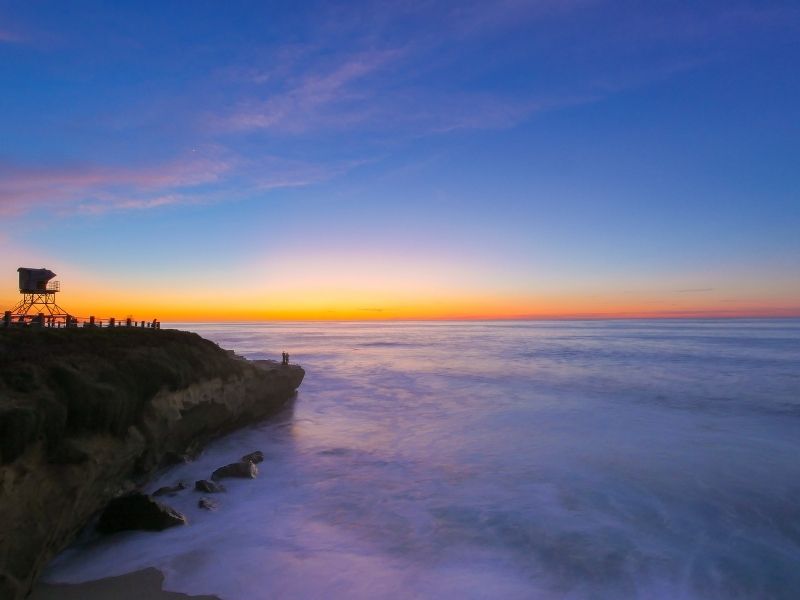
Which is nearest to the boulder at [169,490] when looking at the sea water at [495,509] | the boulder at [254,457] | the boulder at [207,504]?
the sea water at [495,509]

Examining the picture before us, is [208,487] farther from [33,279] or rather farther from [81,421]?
[33,279]

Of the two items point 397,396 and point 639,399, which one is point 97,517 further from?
point 639,399

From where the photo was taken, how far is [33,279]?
27.7 metres

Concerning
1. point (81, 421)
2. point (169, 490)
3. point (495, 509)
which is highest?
point (81, 421)

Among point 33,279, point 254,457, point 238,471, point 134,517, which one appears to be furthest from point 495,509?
point 33,279

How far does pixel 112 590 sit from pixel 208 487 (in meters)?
4.72

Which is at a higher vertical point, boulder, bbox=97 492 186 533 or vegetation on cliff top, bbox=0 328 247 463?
vegetation on cliff top, bbox=0 328 247 463

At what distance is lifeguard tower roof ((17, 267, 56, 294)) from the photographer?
2750 cm

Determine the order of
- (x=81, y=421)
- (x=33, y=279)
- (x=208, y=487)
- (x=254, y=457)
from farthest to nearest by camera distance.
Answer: (x=33, y=279)
(x=254, y=457)
(x=208, y=487)
(x=81, y=421)

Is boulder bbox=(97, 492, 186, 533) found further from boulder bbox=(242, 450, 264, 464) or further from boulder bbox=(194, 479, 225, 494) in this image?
boulder bbox=(242, 450, 264, 464)

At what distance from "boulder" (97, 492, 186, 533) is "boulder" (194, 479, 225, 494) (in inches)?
87.4

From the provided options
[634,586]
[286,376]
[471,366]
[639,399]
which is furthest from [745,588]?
[471,366]

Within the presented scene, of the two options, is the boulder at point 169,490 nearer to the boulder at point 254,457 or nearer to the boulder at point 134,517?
the boulder at point 134,517

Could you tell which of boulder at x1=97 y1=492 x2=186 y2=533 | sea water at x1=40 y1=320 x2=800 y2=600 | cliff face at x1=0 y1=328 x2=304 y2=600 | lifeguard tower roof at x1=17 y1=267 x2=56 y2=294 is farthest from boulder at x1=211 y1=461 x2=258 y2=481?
lifeguard tower roof at x1=17 y1=267 x2=56 y2=294
